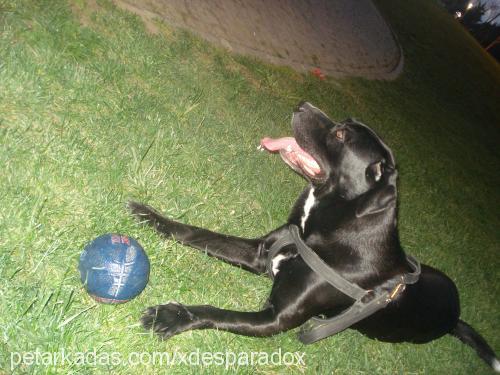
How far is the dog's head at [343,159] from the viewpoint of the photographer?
3027 mm

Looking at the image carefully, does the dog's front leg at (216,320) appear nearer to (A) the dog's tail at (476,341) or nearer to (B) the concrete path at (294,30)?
(A) the dog's tail at (476,341)

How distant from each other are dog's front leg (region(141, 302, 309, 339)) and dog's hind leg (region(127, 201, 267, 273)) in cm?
56

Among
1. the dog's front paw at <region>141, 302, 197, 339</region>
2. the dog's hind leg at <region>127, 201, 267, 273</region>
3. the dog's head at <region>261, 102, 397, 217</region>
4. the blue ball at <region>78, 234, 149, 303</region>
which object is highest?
the dog's head at <region>261, 102, 397, 217</region>

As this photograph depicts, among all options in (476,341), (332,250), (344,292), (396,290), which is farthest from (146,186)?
(476,341)

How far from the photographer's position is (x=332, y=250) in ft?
9.94

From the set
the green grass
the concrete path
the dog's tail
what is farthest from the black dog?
the concrete path

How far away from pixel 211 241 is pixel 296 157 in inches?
43.1

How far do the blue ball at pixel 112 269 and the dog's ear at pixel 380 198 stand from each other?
5.27ft

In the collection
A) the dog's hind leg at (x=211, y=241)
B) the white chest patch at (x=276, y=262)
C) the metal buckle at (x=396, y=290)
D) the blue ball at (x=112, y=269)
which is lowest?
the dog's hind leg at (x=211, y=241)

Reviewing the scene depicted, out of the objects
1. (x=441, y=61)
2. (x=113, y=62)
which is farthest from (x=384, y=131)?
(x=441, y=61)

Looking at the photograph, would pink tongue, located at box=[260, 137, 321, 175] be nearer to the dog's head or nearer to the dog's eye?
the dog's head

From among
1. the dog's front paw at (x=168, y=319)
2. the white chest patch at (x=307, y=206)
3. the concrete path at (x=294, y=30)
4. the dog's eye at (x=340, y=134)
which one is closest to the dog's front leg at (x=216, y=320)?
the dog's front paw at (x=168, y=319)

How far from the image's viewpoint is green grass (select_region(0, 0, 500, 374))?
2297mm

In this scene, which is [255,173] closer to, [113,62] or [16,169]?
[113,62]
